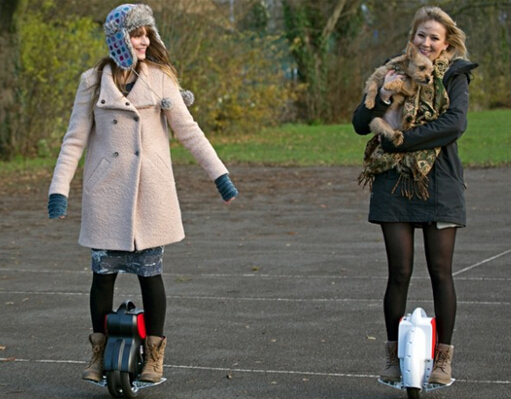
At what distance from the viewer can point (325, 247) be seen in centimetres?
1155

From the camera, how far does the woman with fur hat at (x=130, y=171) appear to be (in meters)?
5.56

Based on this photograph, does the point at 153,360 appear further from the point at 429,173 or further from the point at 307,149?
the point at 307,149

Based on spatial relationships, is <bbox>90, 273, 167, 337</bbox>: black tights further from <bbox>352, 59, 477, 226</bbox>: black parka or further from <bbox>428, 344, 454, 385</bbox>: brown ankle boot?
<bbox>428, 344, 454, 385</bbox>: brown ankle boot

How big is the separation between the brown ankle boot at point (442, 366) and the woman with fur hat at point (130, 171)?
4.05ft

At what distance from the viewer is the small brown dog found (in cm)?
542

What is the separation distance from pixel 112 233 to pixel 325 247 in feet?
20.2

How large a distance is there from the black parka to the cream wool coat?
78 centimetres

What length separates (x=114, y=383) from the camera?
5500 millimetres

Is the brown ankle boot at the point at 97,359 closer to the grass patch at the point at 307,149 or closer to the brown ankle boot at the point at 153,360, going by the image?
the brown ankle boot at the point at 153,360

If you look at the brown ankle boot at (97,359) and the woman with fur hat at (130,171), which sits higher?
the woman with fur hat at (130,171)

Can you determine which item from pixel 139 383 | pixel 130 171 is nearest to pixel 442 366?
pixel 139 383

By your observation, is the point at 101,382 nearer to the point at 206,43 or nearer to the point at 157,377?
the point at 157,377

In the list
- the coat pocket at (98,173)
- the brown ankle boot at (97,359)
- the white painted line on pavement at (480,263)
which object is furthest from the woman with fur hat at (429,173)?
the white painted line on pavement at (480,263)

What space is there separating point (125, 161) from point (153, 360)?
96 centimetres
